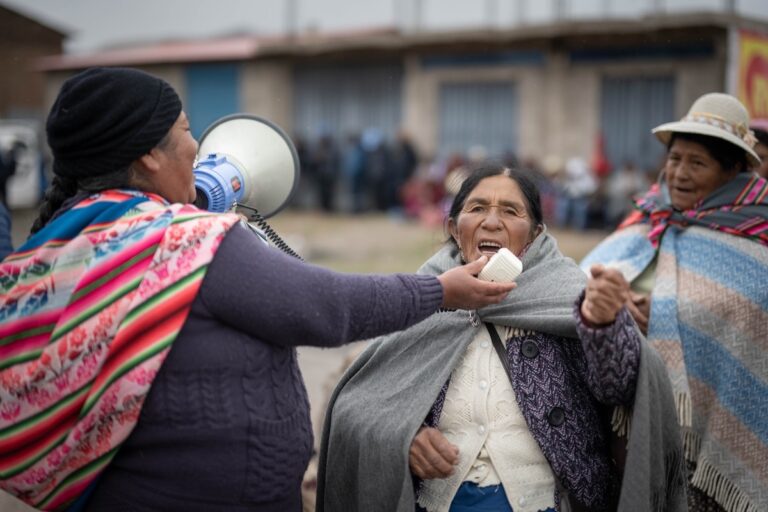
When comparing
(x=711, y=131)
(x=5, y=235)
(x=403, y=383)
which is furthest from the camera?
(x=711, y=131)

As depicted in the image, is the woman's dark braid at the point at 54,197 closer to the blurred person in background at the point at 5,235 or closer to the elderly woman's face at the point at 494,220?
the blurred person in background at the point at 5,235

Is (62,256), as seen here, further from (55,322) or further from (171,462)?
(171,462)

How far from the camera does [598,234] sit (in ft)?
49.2

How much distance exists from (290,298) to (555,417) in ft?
3.23

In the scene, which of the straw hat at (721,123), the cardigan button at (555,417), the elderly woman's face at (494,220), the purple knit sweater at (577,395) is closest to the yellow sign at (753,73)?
the straw hat at (721,123)

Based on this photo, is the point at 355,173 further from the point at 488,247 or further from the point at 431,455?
the point at 431,455

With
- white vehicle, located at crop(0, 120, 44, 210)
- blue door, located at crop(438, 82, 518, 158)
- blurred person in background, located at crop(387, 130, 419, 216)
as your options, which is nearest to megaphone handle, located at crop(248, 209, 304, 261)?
blurred person in background, located at crop(387, 130, 419, 216)

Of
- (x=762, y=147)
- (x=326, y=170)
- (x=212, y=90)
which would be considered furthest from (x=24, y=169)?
(x=762, y=147)

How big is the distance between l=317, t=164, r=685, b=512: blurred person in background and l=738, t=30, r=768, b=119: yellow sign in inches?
169

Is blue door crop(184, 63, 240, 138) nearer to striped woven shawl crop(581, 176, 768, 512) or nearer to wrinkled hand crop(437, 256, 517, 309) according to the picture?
striped woven shawl crop(581, 176, 768, 512)

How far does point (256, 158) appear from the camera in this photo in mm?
2598

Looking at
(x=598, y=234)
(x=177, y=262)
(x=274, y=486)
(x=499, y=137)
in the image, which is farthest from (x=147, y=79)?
(x=499, y=137)

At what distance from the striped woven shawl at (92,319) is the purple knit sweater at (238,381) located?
6 cm

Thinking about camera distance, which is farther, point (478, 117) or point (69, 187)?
point (478, 117)
